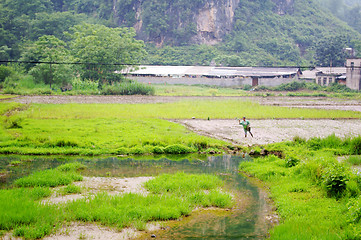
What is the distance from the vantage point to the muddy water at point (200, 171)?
880 centimetres

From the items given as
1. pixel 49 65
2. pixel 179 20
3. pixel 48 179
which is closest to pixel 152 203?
pixel 48 179

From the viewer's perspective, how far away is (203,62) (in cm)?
7188

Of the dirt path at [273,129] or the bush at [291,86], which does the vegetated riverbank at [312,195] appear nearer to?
the dirt path at [273,129]

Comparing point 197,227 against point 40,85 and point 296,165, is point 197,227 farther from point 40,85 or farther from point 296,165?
point 40,85

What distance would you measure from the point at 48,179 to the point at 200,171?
538 centimetres

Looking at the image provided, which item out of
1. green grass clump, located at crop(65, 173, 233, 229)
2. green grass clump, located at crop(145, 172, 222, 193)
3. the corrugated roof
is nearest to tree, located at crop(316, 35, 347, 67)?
the corrugated roof

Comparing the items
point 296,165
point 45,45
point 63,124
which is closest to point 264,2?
point 45,45

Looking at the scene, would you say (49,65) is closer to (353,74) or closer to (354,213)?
(353,74)

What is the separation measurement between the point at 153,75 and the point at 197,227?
1897 inches

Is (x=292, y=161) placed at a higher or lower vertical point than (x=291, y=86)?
lower

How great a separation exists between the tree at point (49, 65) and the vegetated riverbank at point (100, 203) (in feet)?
120

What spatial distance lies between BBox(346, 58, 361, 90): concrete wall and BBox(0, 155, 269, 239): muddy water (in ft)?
143

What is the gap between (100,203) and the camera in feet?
32.2

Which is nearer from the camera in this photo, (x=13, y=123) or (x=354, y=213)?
(x=354, y=213)
